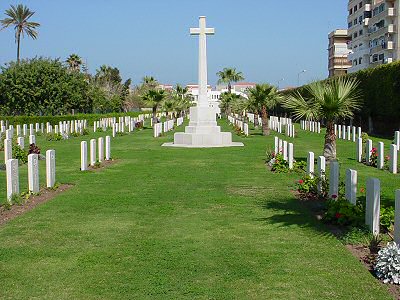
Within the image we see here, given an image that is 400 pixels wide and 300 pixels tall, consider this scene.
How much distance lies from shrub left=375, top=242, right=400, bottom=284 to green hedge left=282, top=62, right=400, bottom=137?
2963 centimetres

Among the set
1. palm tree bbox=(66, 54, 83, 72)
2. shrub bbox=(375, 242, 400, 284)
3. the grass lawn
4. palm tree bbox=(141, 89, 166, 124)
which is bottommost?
the grass lawn

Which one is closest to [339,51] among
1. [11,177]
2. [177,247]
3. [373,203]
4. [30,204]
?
[30,204]

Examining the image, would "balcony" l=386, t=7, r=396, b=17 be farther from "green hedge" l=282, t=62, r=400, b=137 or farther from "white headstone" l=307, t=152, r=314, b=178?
"white headstone" l=307, t=152, r=314, b=178

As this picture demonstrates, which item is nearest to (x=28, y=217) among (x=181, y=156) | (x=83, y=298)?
(x=83, y=298)

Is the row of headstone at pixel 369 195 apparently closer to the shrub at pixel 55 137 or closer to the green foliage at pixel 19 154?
the green foliage at pixel 19 154


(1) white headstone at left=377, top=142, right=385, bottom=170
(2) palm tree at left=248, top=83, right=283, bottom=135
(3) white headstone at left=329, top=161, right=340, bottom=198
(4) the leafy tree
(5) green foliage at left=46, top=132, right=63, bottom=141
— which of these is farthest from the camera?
(4) the leafy tree

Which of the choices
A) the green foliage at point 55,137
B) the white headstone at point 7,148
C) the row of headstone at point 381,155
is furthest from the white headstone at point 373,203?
the green foliage at point 55,137

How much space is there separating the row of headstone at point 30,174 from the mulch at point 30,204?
23 centimetres

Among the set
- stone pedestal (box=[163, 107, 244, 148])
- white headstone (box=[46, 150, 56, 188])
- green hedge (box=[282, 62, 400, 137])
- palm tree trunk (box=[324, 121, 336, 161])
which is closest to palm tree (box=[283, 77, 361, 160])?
palm tree trunk (box=[324, 121, 336, 161])

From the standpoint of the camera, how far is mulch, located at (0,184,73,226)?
990 centimetres

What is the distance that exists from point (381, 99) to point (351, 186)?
2877 cm

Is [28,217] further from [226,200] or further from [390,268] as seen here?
[390,268]

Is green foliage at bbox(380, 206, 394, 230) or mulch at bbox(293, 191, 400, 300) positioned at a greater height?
green foliage at bbox(380, 206, 394, 230)

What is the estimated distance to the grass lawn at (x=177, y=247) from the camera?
5.84 m
